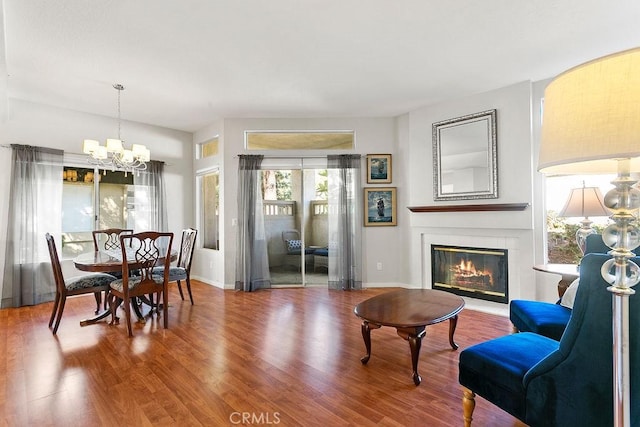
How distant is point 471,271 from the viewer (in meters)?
4.11

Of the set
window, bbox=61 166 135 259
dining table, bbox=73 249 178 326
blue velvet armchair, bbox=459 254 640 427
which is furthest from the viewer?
window, bbox=61 166 135 259

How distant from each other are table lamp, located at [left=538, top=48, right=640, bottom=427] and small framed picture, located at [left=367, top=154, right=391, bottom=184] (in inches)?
157

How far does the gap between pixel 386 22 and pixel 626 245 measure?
2387mm

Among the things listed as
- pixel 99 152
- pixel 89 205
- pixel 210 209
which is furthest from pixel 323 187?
pixel 89 205

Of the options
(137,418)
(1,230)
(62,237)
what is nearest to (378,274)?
(137,418)

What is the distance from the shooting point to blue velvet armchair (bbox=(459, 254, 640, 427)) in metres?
1.11

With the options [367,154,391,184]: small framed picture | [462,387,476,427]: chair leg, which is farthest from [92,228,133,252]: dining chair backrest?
[462,387,476,427]: chair leg

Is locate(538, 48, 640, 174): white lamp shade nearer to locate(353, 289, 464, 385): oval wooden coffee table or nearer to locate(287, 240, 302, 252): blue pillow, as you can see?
locate(353, 289, 464, 385): oval wooden coffee table

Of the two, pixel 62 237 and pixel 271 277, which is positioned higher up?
pixel 62 237

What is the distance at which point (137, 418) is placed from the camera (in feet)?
5.95

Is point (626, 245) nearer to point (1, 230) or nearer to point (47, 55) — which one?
point (47, 55)

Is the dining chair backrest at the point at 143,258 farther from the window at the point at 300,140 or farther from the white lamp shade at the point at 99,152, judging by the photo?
the window at the point at 300,140

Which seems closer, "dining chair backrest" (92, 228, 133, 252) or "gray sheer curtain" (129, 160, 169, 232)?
"dining chair backrest" (92, 228, 133, 252)

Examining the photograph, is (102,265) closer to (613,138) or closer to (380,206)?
(613,138)
